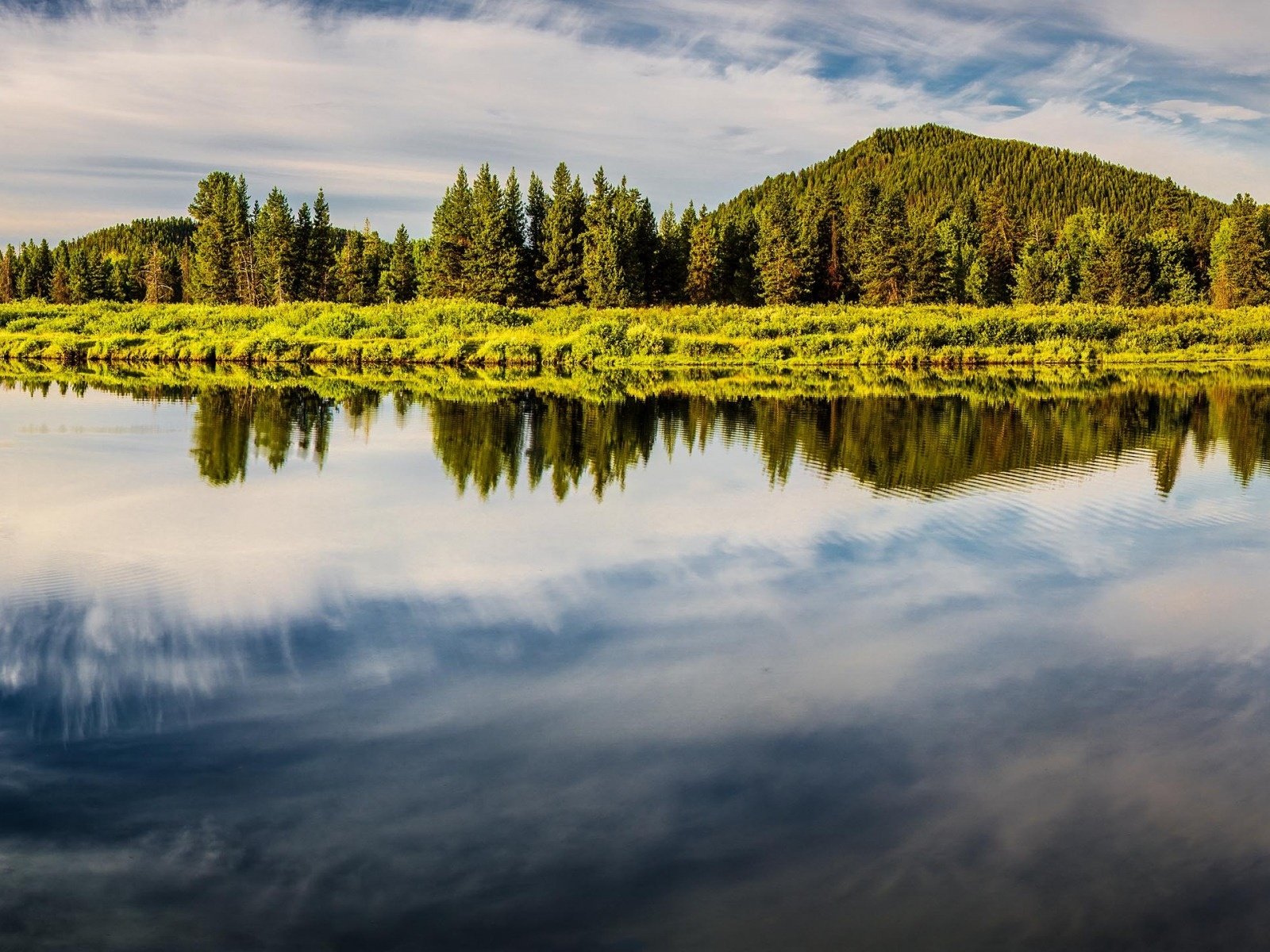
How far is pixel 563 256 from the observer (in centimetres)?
7444

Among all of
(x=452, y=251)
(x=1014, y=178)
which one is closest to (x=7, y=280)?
(x=452, y=251)

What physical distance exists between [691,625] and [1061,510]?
24.2 feet

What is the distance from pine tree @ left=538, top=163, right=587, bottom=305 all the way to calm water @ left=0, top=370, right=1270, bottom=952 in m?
58.8

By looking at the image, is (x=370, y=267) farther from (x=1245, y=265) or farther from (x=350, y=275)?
(x=1245, y=265)

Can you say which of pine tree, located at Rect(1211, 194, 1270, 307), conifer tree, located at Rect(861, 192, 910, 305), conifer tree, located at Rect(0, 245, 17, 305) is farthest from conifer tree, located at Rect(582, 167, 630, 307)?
conifer tree, located at Rect(0, 245, 17, 305)

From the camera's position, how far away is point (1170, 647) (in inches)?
354

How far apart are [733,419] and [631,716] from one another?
18997mm

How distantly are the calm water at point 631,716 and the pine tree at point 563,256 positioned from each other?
193 feet

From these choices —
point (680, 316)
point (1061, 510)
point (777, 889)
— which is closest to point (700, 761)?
point (777, 889)

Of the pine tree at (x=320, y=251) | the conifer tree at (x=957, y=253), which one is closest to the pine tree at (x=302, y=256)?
the pine tree at (x=320, y=251)

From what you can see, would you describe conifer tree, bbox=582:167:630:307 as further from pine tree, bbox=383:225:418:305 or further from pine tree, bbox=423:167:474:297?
pine tree, bbox=383:225:418:305

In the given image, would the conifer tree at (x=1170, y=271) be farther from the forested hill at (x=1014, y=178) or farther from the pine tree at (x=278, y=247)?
the pine tree at (x=278, y=247)

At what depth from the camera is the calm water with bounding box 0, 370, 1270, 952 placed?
519 centimetres

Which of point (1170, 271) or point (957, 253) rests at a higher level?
point (957, 253)
